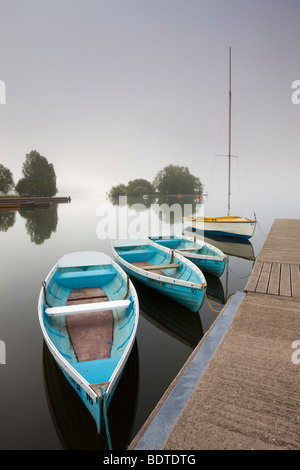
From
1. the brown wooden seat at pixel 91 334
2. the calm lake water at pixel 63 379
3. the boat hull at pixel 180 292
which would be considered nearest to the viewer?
the calm lake water at pixel 63 379

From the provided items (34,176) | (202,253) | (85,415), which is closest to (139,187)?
(34,176)

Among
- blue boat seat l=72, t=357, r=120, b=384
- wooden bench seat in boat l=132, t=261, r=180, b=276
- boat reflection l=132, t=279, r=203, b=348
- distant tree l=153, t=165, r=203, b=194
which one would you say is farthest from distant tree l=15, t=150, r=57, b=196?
blue boat seat l=72, t=357, r=120, b=384

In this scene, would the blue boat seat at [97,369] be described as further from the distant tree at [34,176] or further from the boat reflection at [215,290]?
the distant tree at [34,176]

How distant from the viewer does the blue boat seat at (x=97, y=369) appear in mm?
3941

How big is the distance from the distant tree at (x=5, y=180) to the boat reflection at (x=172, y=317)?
8901 cm

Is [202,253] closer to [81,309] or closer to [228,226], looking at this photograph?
[81,309]

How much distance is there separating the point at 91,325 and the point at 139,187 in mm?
128619

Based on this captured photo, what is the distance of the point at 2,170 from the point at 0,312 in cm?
8929

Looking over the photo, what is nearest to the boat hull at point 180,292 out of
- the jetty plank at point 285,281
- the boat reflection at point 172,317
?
the boat reflection at point 172,317

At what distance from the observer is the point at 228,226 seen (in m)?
21.8

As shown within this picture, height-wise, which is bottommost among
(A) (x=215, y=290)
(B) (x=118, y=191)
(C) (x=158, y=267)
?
(A) (x=215, y=290)

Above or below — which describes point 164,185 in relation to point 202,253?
above

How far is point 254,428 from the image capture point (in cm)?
A: 294
